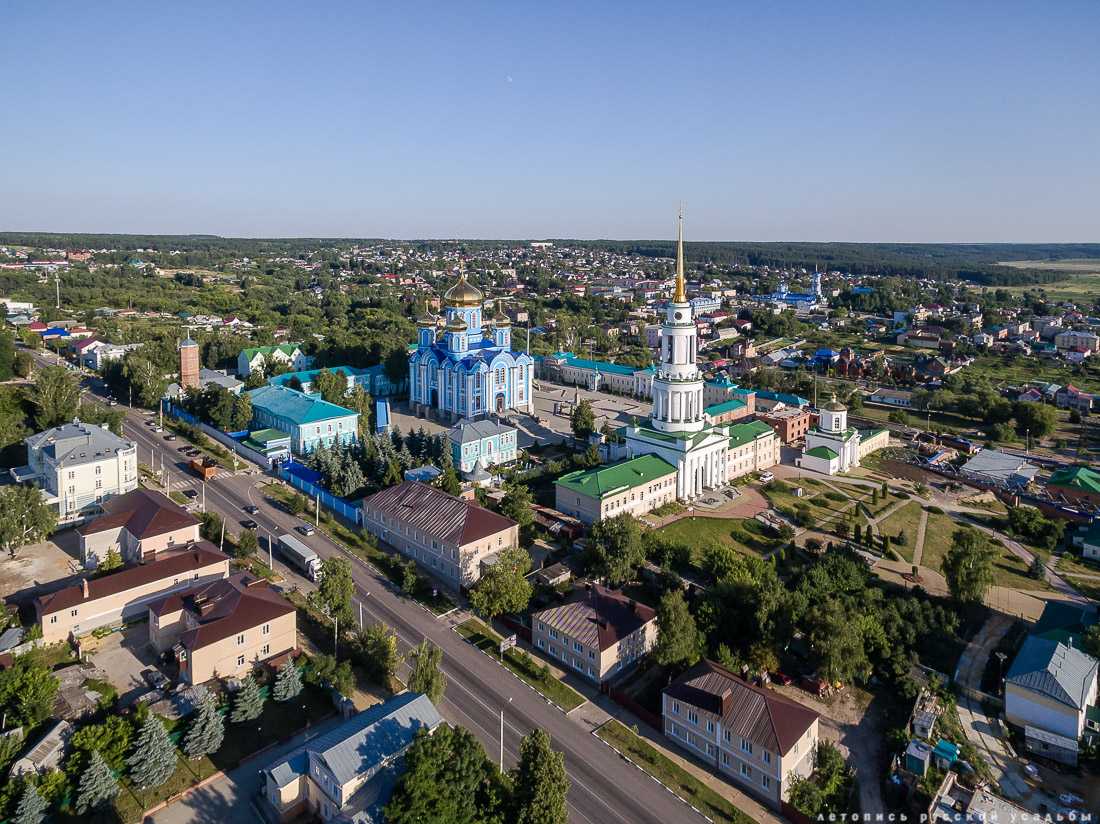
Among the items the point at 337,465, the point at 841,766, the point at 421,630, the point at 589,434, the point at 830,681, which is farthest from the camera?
the point at 589,434

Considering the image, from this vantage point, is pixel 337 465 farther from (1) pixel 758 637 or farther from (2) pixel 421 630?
(1) pixel 758 637

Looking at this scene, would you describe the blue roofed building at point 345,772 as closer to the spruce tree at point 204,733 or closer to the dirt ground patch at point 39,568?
the spruce tree at point 204,733

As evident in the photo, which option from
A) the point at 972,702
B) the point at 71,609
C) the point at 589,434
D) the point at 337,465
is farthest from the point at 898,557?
the point at 71,609

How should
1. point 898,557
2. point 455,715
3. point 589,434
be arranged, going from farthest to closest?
1. point 589,434
2. point 898,557
3. point 455,715

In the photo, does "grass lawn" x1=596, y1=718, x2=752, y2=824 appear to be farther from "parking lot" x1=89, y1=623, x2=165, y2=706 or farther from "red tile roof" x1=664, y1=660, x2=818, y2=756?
"parking lot" x1=89, y1=623, x2=165, y2=706

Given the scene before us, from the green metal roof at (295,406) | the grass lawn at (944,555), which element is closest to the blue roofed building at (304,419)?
the green metal roof at (295,406)

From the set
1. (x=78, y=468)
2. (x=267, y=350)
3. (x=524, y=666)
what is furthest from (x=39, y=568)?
(x=267, y=350)
